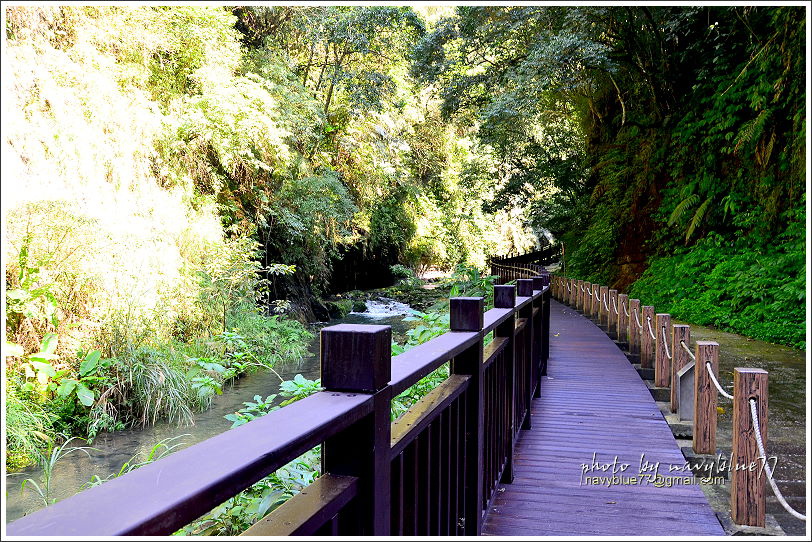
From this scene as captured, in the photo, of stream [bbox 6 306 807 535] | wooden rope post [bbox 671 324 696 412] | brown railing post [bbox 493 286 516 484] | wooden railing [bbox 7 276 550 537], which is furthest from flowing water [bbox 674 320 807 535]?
wooden railing [bbox 7 276 550 537]

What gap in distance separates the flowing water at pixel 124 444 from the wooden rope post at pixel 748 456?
4297 mm

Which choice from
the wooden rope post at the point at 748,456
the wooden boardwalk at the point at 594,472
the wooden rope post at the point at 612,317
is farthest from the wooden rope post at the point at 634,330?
the wooden rope post at the point at 748,456

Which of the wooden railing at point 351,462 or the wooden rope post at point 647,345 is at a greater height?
the wooden railing at point 351,462

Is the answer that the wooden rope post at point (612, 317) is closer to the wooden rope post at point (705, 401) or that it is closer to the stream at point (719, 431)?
the stream at point (719, 431)

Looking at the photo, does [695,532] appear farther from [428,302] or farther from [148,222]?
[428,302]

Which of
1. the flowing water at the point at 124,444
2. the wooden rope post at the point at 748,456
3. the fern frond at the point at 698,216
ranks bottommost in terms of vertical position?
the flowing water at the point at 124,444

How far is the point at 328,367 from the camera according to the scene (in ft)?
4.73

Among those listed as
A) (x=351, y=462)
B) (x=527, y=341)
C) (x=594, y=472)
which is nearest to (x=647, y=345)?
(x=527, y=341)

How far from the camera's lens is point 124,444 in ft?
25.1

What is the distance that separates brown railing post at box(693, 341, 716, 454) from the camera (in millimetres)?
4668

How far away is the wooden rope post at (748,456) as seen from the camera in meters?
3.50

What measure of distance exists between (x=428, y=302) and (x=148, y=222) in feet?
48.3

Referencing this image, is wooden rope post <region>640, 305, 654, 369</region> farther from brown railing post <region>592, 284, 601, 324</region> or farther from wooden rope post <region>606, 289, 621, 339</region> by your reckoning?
brown railing post <region>592, 284, 601, 324</region>

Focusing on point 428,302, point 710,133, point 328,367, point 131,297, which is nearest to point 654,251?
point 710,133
